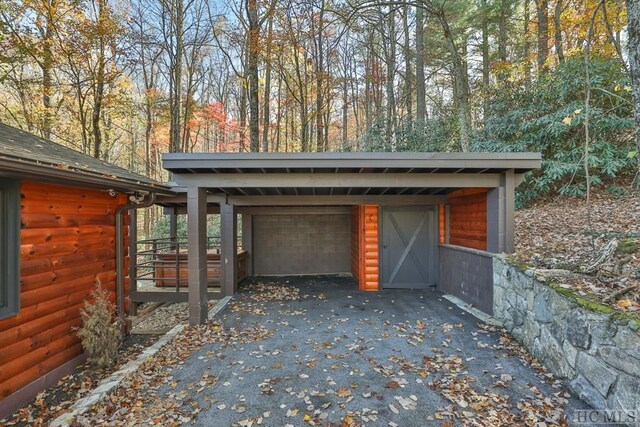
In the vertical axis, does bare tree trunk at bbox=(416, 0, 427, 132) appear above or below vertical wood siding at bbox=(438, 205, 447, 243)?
above

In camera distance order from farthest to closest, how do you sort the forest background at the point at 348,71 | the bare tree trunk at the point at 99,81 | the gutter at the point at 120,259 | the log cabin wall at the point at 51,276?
the bare tree trunk at the point at 99,81
the forest background at the point at 348,71
the gutter at the point at 120,259
the log cabin wall at the point at 51,276

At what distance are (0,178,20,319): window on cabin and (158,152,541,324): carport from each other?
1.61 m

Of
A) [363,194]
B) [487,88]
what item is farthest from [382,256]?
[487,88]

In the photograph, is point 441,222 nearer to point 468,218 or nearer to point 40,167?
point 468,218

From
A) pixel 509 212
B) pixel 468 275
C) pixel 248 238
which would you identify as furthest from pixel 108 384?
pixel 248 238

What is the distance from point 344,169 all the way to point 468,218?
2846mm

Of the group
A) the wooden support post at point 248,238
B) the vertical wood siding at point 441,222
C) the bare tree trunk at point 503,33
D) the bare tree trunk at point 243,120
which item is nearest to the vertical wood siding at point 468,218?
the vertical wood siding at point 441,222

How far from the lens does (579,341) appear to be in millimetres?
2758

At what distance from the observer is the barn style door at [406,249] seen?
6.75 m

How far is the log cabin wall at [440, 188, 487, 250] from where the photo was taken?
5129 mm

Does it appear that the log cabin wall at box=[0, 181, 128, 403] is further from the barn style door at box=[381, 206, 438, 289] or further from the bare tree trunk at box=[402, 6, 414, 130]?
the bare tree trunk at box=[402, 6, 414, 130]

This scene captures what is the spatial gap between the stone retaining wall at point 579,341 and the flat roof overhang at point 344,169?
4.76 feet

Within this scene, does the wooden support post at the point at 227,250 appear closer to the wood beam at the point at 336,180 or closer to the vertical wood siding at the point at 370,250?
the wood beam at the point at 336,180

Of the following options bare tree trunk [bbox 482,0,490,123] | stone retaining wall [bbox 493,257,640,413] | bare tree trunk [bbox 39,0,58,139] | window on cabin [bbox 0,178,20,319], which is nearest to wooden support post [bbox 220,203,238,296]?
window on cabin [bbox 0,178,20,319]
